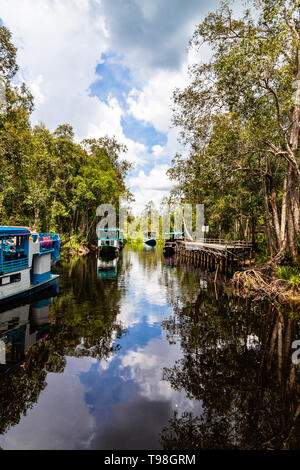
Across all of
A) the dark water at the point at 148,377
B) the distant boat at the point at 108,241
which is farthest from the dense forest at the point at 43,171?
the dark water at the point at 148,377

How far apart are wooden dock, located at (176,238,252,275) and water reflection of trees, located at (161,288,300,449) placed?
33.2 feet

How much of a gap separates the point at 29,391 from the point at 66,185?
38.0m

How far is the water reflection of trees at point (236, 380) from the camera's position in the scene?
16.7 feet

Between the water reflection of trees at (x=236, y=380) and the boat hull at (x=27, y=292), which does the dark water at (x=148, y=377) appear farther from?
the boat hull at (x=27, y=292)

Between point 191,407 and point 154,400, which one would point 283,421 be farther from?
point 154,400

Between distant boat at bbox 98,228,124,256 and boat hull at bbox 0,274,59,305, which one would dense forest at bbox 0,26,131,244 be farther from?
boat hull at bbox 0,274,59,305

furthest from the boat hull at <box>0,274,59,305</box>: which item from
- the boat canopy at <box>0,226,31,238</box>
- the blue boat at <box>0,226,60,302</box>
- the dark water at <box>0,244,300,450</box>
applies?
the boat canopy at <box>0,226,31,238</box>

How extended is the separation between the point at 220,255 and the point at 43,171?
2585cm

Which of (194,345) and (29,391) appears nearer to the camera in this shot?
(29,391)

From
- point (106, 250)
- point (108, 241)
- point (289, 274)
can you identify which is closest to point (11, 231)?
point (289, 274)

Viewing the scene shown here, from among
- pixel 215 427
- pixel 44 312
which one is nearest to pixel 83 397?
pixel 215 427

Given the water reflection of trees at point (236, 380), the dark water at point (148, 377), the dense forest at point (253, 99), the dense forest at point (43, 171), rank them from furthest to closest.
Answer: the dense forest at point (43, 171)
the dense forest at point (253, 99)
the dark water at point (148, 377)
the water reflection of trees at point (236, 380)

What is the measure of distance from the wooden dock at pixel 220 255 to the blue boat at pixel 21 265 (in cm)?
1445

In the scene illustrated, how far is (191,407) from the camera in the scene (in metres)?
6.07
